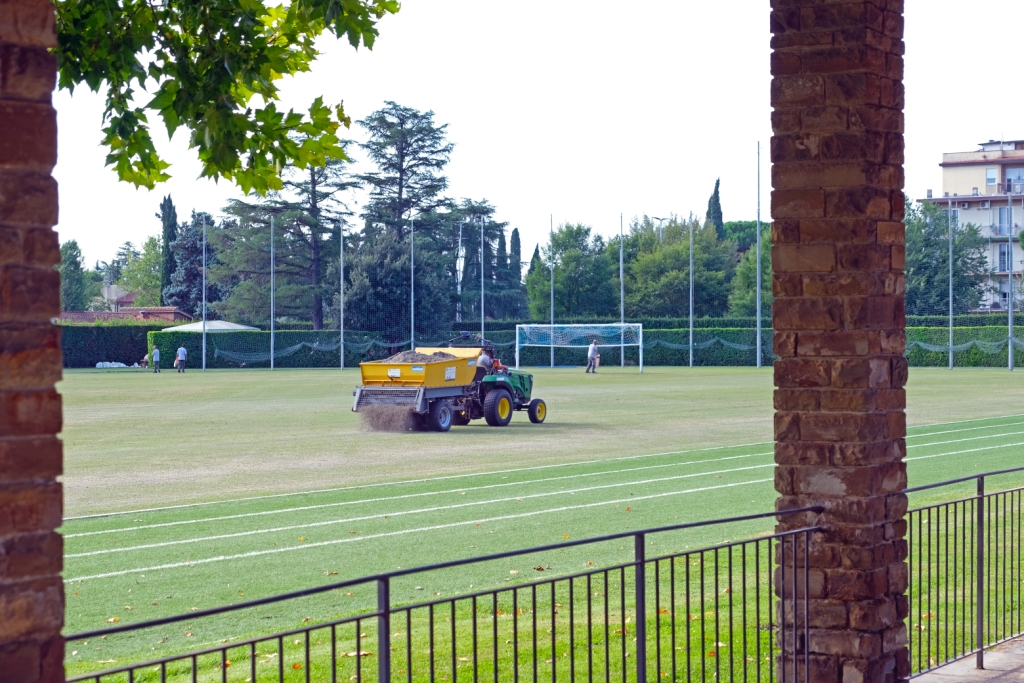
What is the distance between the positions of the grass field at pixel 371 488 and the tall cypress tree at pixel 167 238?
263 feet

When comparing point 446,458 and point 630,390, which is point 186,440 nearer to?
point 446,458

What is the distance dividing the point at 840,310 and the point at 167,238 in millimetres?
116212

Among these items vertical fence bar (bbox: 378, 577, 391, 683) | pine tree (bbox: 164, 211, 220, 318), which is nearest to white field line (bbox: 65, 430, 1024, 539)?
vertical fence bar (bbox: 378, 577, 391, 683)

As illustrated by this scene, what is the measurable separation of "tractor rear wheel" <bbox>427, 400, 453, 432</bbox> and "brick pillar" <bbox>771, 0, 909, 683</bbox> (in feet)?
73.3

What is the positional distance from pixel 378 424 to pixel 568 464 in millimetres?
9148

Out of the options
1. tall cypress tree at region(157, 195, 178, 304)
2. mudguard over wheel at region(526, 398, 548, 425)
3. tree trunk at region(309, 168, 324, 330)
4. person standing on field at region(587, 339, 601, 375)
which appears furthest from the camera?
tall cypress tree at region(157, 195, 178, 304)

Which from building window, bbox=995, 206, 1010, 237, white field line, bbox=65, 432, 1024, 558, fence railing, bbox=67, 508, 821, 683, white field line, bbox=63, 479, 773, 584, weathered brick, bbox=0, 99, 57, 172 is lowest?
white field line, bbox=65, 432, 1024, 558

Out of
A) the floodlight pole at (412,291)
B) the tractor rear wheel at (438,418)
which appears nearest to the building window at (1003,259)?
the floodlight pole at (412,291)

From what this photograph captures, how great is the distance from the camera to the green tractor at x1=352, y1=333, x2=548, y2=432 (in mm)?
28547

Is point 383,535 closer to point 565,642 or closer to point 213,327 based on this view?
point 565,642

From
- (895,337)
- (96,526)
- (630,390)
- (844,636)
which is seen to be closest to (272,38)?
(895,337)

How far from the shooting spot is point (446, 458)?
2212cm

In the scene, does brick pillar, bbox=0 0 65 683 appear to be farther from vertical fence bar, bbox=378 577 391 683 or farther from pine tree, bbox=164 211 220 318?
pine tree, bbox=164 211 220 318

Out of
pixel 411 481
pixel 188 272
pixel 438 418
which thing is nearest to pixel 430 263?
pixel 188 272
